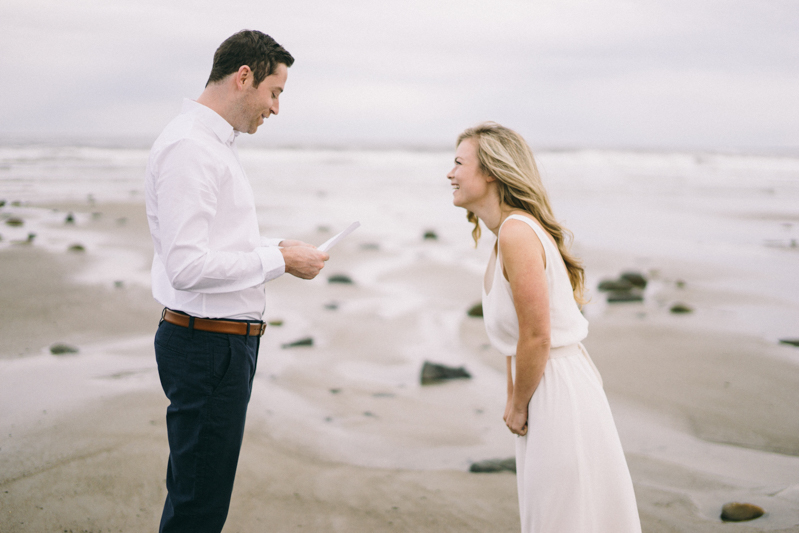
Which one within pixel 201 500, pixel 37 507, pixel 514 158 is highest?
pixel 514 158

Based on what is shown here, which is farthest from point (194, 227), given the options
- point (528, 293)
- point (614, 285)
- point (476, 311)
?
point (614, 285)

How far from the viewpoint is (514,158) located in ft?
9.10

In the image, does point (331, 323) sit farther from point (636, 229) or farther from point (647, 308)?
point (636, 229)

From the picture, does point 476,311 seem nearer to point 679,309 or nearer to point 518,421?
point 679,309

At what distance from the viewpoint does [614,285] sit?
9727mm

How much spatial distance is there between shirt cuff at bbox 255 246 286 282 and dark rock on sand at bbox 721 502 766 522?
3.50 m

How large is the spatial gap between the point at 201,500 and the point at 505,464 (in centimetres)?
266

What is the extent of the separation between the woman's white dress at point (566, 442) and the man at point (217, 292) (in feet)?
3.57

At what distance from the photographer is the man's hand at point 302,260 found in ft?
8.96

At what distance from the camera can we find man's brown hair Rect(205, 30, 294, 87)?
2688 millimetres

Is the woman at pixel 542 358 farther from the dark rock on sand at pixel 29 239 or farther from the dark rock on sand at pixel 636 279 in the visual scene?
the dark rock on sand at pixel 29 239

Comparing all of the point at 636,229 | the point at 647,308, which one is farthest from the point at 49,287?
the point at 636,229

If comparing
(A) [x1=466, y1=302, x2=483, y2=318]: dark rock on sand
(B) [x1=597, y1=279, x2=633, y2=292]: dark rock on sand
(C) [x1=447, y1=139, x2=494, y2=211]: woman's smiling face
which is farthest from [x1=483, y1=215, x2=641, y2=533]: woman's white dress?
(B) [x1=597, y1=279, x2=633, y2=292]: dark rock on sand

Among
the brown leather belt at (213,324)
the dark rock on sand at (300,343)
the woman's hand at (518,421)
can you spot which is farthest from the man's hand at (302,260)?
the dark rock on sand at (300,343)
